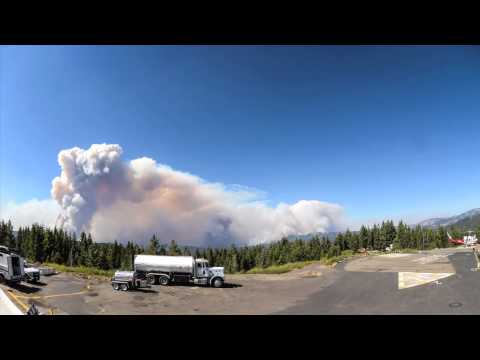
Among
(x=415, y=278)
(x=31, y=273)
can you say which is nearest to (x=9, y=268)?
(x=31, y=273)

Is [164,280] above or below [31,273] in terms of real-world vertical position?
below

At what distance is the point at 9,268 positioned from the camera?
25.1 ft

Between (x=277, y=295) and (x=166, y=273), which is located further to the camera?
(x=166, y=273)

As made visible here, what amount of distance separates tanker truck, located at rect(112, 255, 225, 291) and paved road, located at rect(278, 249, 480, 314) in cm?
327

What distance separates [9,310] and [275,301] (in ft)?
22.5

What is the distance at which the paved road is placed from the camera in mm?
6781

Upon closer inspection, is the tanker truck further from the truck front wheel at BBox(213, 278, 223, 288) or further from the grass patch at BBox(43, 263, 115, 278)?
the grass patch at BBox(43, 263, 115, 278)

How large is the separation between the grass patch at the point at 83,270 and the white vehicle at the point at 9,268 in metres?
0.88

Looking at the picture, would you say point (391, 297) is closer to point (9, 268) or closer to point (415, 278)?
point (415, 278)

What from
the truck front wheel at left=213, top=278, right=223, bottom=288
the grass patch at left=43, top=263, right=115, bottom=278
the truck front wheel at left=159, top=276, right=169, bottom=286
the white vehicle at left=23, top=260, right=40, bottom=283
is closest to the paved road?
the truck front wheel at left=213, top=278, right=223, bottom=288

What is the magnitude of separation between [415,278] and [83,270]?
12369mm

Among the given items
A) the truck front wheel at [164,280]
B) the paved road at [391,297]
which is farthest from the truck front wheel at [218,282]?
the paved road at [391,297]

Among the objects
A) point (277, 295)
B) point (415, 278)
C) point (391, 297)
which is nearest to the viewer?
point (391, 297)
